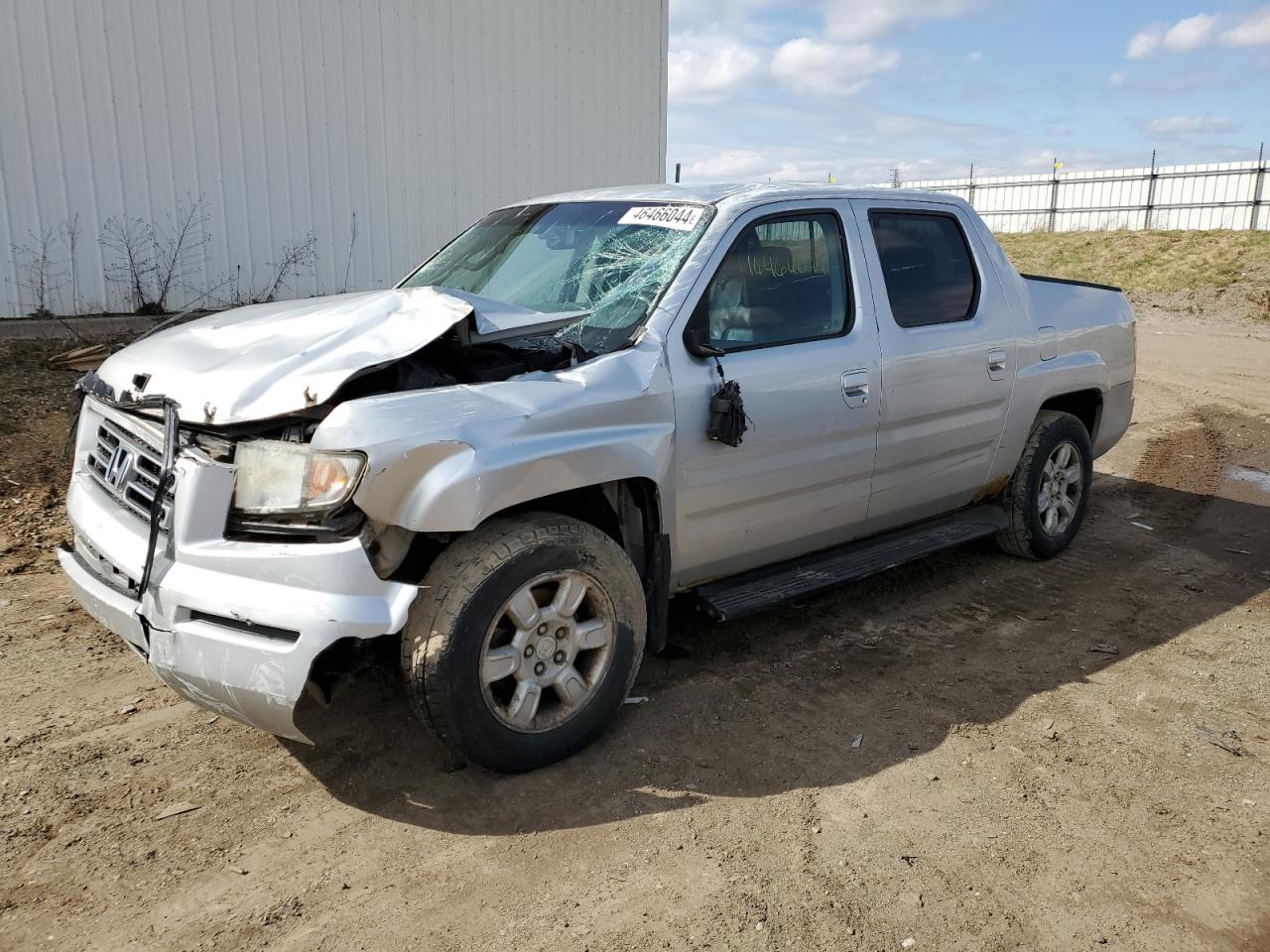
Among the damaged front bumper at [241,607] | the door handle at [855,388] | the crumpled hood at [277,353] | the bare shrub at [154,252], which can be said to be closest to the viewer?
the damaged front bumper at [241,607]

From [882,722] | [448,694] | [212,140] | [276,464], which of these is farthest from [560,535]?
[212,140]

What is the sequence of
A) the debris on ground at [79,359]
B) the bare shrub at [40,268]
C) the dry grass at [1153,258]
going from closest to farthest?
the debris on ground at [79,359], the bare shrub at [40,268], the dry grass at [1153,258]

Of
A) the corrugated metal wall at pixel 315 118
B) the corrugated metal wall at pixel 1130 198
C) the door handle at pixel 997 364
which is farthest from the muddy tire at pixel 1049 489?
the corrugated metal wall at pixel 1130 198

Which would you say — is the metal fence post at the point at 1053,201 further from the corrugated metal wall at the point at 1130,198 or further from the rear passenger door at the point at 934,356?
the rear passenger door at the point at 934,356

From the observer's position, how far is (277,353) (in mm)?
3150

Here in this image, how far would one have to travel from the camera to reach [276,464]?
2852 mm

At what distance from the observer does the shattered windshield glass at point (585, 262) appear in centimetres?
369

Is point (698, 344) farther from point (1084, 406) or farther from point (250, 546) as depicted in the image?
point (1084, 406)

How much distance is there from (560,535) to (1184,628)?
3.26 m

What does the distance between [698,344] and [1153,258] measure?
25441 millimetres

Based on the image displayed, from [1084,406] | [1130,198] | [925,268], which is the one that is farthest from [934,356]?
[1130,198]

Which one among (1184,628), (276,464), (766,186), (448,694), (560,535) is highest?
(766,186)

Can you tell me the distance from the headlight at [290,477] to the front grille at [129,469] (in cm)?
25

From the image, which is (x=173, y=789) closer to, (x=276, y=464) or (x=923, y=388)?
(x=276, y=464)
